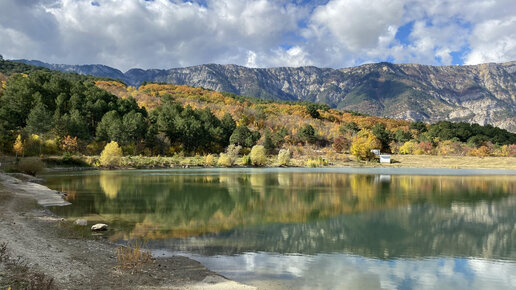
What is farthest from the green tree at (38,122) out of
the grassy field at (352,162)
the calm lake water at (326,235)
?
the calm lake water at (326,235)

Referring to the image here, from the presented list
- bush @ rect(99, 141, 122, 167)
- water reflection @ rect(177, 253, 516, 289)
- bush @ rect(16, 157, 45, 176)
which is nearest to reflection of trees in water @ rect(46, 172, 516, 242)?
water reflection @ rect(177, 253, 516, 289)

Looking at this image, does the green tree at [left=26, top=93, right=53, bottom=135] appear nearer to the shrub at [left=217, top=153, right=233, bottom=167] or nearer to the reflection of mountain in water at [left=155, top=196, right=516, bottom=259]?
the shrub at [left=217, top=153, right=233, bottom=167]

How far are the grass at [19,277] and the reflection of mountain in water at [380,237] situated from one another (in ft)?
14.1

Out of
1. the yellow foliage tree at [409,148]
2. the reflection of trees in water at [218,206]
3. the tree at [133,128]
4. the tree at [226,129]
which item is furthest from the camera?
the yellow foliage tree at [409,148]

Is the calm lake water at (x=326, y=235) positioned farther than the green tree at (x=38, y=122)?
No

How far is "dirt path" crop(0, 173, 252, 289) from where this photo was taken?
7129mm

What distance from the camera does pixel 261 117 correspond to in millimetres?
112062

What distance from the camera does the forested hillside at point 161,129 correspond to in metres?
56.9

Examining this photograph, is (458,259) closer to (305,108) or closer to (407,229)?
(407,229)

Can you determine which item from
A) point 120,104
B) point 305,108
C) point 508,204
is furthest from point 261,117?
point 508,204

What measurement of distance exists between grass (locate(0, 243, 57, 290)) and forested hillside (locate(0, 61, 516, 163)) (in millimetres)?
47509

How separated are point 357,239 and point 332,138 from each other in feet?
282

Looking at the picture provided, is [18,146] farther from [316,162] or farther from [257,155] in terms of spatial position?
[316,162]

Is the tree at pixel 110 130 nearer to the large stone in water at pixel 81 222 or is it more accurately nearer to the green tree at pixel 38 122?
the green tree at pixel 38 122
